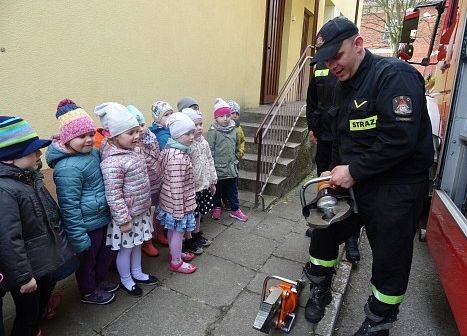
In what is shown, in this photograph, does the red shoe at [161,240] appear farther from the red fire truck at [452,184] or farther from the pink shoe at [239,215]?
the red fire truck at [452,184]

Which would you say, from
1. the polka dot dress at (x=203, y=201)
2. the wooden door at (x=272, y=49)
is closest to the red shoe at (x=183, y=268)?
the polka dot dress at (x=203, y=201)

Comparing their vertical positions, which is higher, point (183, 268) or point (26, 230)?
point (26, 230)

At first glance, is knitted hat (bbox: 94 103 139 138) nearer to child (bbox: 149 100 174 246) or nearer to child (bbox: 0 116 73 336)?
child (bbox: 0 116 73 336)

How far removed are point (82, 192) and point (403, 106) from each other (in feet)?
6.59

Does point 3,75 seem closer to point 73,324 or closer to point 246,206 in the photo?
point 73,324

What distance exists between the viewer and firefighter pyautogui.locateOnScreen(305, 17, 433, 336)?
1.79 meters

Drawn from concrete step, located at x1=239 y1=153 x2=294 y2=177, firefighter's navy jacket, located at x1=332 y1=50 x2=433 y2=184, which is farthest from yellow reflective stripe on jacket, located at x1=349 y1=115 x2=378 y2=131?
concrete step, located at x1=239 y1=153 x2=294 y2=177

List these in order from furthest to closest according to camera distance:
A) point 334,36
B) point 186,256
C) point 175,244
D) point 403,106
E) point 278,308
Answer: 1. point 186,256
2. point 175,244
3. point 278,308
4. point 334,36
5. point 403,106

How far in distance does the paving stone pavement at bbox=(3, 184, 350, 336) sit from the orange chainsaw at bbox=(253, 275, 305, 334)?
13 cm

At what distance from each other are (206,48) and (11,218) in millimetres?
3983

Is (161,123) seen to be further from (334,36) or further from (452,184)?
(452,184)

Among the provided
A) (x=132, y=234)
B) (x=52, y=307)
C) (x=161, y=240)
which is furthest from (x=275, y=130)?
(x=52, y=307)

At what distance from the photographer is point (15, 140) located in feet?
6.07

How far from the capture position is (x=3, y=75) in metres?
2.60
